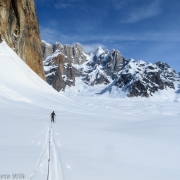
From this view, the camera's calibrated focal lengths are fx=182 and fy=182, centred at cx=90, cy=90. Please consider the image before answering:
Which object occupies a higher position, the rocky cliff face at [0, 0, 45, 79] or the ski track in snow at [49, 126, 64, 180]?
the rocky cliff face at [0, 0, 45, 79]

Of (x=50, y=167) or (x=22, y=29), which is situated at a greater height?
(x=22, y=29)

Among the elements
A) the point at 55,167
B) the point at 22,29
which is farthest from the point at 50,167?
the point at 22,29

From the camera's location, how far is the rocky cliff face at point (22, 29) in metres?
50.9

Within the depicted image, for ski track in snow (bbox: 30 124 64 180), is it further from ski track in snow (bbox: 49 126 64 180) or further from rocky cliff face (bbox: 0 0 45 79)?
rocky cliff face (bbox: 0 0 45 79)

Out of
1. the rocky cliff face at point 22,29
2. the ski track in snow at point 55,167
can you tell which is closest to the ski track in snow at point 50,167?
the ski track in snow at point 55,167

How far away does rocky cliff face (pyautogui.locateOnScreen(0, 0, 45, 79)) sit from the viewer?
50.9 metres

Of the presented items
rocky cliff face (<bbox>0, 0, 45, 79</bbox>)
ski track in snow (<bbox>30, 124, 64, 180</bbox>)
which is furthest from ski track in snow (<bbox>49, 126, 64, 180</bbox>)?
rocky cliff face (<bbox>0, 0, 45, 79</bbox>)

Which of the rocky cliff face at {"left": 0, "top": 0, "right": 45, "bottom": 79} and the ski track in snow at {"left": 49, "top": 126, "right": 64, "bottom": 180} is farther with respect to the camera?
the rocky cliff face at {"left": 0, "top": 0, "right": 45, "bottom": 79}

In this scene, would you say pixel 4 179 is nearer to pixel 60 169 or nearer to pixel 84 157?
pixel 60 169

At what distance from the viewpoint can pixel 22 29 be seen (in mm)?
59406

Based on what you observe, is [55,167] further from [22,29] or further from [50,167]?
[22,29]

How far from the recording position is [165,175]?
215 inches

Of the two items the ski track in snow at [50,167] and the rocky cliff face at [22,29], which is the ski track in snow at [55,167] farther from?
the rocky cliff face at [22,29]

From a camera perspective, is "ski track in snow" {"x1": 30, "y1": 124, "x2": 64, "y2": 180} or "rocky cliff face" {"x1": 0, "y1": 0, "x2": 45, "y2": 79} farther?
"rocky cliff face" {"x1": 0, "y1": 0, "x2": 45, "y2": 79}
